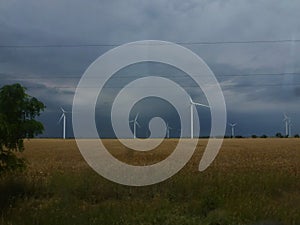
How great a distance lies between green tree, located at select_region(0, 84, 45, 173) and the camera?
10.4 meters

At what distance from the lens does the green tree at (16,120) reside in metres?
10.4

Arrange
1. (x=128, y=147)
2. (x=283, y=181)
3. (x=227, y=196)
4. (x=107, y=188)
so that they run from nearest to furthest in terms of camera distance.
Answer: (x=227, y=196) → (x=107, y=188) → (x=283, y=181) → (x=128, y=147)

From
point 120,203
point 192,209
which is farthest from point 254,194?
point 120,203

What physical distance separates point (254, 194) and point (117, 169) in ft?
17.8

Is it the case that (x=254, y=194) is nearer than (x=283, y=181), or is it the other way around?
(x=254, y=194)

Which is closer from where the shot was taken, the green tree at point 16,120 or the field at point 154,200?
the field at point 154,200

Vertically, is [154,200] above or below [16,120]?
below

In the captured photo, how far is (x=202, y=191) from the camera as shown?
11.9 m

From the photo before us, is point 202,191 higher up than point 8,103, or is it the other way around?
point 8,103

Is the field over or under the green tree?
under

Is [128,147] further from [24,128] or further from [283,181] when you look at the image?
[24,128]

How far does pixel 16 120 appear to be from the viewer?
1073 centimetres

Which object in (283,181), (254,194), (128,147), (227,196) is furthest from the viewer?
(128,147)

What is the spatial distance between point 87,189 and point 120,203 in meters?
1.56
